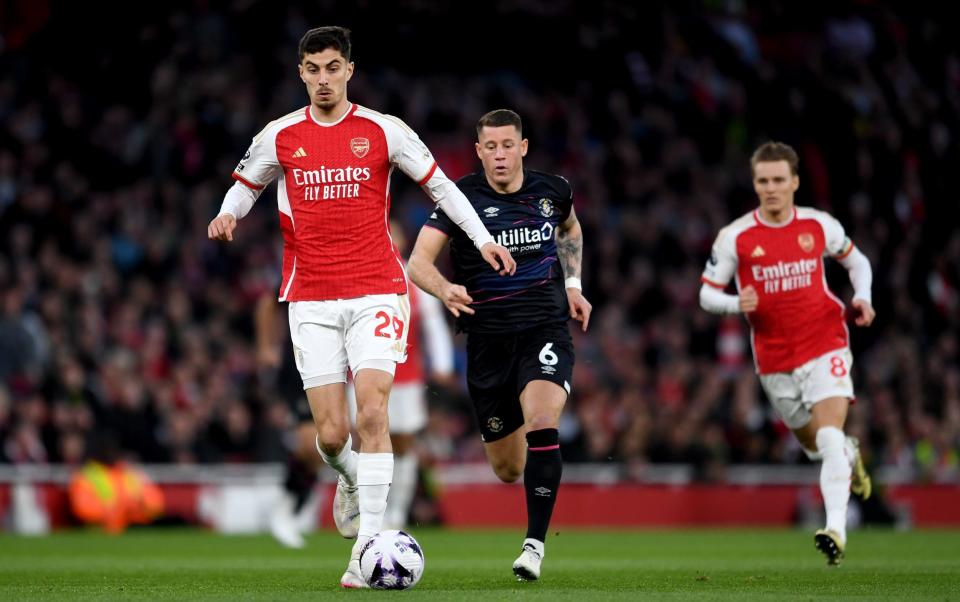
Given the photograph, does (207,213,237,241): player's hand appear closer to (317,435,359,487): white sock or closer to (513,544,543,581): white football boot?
(317,435,359,487): white sock

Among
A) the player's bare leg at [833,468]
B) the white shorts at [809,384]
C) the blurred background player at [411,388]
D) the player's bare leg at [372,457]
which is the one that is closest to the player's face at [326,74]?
the player's bare leg at [372,457]

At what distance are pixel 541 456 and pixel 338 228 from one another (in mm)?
1730

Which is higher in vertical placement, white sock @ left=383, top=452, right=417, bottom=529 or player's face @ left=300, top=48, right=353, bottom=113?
player's face @ left=300, top=48, right=353, bottom=113

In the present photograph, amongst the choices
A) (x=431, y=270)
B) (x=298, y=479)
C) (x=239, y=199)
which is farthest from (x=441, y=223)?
(x=298, y=479)

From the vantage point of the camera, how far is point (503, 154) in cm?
920

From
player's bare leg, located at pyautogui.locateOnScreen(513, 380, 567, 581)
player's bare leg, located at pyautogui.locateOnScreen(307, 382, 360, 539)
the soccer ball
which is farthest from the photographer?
player's bare leg, located at pyautogui.locateOnScreen(513, 380, 567, 581)

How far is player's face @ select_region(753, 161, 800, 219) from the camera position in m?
10.6

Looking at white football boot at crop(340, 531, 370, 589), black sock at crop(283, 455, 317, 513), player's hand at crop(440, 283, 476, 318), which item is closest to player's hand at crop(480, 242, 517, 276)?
player's hand at crop(440, 283, 476, 318)

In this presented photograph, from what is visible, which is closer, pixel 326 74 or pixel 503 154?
pixel 326 74

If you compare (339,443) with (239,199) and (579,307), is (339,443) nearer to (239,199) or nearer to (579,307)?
(239,199)

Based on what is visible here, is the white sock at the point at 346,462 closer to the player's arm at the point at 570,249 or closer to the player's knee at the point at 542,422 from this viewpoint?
the player's knee at the point at 542,422

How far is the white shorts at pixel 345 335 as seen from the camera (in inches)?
320

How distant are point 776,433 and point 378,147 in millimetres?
13020

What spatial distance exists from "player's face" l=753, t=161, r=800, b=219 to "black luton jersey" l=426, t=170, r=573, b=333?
184 cm
